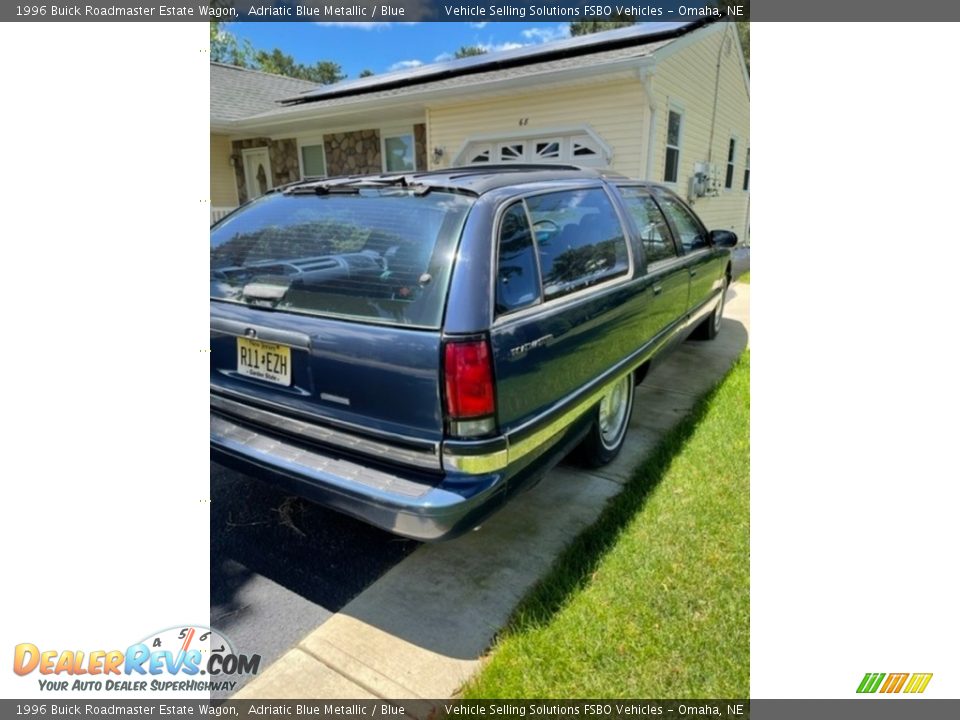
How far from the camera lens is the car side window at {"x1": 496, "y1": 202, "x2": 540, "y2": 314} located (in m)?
2.18

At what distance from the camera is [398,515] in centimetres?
199

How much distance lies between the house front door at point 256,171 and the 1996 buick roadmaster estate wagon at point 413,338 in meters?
12.8

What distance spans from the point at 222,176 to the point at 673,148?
1172 cm

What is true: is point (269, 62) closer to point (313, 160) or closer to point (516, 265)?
point (313, 160)

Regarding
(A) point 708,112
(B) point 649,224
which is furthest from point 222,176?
(B) point 649,224

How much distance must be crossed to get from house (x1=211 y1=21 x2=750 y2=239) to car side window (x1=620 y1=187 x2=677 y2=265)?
15.7 ft

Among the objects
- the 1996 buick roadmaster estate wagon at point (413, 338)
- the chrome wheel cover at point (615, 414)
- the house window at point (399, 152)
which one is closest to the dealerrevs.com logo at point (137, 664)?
the 1996 buick roadmaster estate wagon at point (413, 338)

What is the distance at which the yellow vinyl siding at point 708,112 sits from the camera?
9.03m

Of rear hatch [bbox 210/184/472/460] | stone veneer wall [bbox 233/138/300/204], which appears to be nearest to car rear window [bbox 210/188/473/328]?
rear hatch [bbox 210/184/472/460]

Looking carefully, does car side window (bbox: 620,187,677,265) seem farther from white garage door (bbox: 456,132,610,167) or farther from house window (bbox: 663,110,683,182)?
house window (bbox: 663,110,683,182)

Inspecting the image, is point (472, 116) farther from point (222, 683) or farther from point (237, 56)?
point (237, 56)

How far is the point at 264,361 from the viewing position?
7.84 ft

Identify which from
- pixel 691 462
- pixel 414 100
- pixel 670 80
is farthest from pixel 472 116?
pixel 691 462
